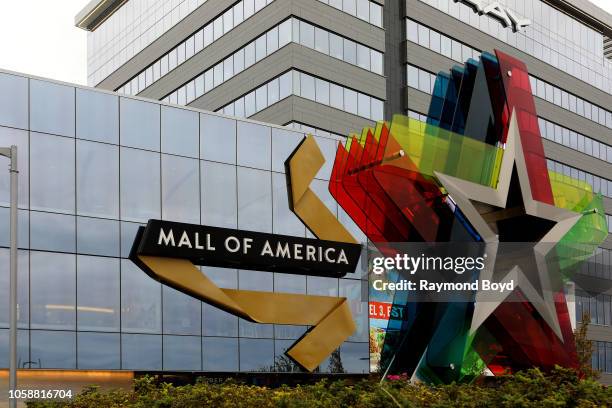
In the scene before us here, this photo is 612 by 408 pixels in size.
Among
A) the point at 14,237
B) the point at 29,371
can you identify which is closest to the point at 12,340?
the point at 14,237

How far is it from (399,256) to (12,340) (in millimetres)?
16595

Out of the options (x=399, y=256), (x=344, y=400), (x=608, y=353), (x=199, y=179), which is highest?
(x=199, y=179)

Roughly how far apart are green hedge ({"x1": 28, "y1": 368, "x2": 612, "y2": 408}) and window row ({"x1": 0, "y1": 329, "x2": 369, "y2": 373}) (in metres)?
10.9

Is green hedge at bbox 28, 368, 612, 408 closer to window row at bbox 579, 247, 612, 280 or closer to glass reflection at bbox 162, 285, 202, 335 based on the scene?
glass reflection at bbox 162, 285, 202, 335

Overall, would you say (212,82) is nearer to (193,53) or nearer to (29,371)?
(193,53)

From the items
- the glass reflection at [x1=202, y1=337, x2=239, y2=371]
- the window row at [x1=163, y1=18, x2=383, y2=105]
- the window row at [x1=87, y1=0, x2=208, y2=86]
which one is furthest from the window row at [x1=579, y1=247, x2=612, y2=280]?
the glass reflection at [x1=202, y1=337, x2=239, y2=371]

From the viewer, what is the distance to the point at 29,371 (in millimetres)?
29828

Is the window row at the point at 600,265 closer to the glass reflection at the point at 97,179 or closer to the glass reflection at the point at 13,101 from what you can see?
the glass reflection at the point at 97,179

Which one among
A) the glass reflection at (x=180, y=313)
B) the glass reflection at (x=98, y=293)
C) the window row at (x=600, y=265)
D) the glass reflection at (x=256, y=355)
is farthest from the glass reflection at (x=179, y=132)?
the window row at (x=600, y=265)

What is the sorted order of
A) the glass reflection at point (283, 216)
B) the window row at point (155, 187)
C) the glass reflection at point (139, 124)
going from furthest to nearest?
the glass reflection at point (283, 216), the glass reflection at point (139, 124), the window row at point (155, 187)

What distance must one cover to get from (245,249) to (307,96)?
83.4 ft

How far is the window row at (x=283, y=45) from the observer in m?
57.0

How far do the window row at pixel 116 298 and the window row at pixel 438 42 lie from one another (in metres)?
33.2

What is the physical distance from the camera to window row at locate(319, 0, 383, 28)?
5978 centimetres
